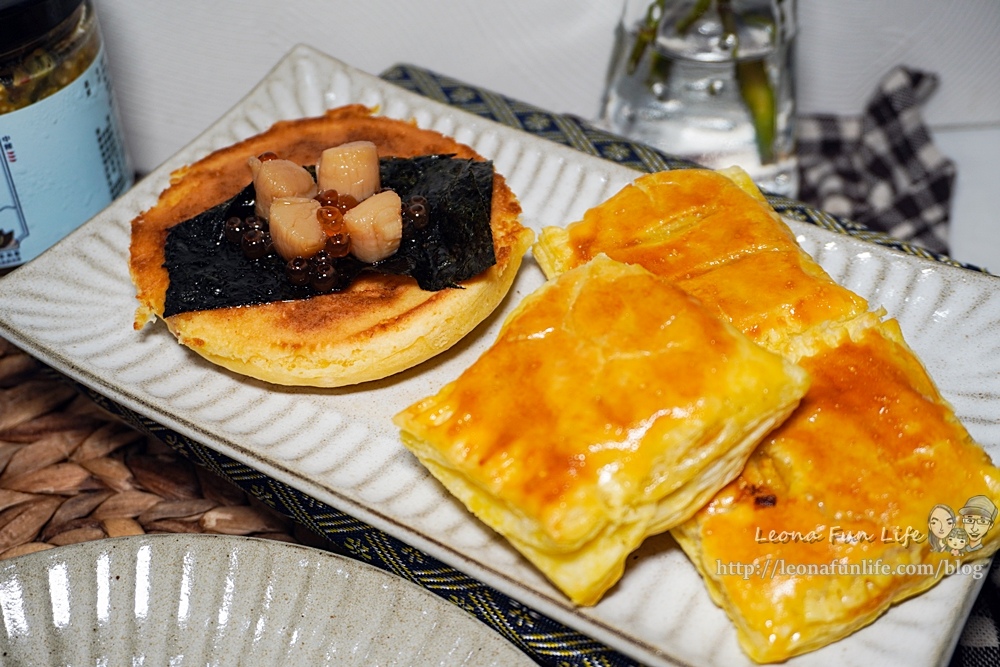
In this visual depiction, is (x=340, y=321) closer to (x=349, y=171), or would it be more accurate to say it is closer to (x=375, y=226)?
(x=375, y=226)

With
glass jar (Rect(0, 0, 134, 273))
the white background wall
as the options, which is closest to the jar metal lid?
glass jar (Rect(0, 0, 134, 273))

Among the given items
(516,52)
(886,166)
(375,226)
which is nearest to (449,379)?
(375,226)

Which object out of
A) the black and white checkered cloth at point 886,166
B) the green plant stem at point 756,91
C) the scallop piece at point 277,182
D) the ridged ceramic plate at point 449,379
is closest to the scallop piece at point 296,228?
the scallop piece at point 277,182

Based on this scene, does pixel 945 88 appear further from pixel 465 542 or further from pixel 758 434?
pixel 465 542

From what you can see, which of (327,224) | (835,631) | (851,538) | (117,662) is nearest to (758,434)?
(851,538)

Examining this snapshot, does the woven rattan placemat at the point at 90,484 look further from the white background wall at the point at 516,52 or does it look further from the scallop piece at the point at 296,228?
the white background wall at the point at 516,52
